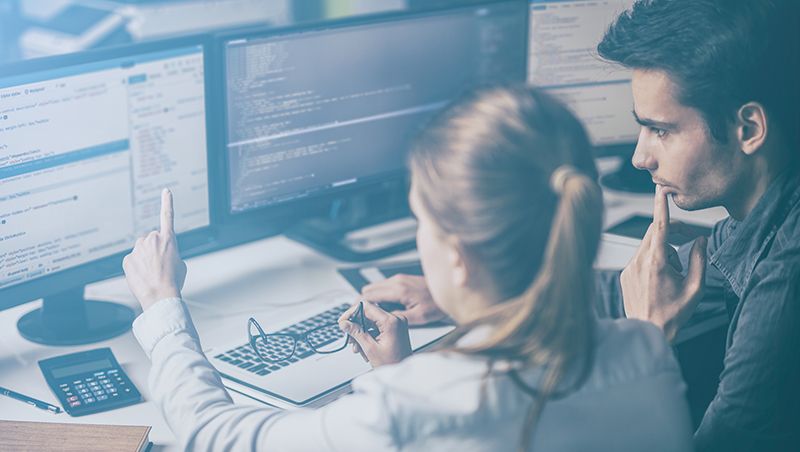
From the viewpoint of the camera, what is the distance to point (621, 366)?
3.57 feet

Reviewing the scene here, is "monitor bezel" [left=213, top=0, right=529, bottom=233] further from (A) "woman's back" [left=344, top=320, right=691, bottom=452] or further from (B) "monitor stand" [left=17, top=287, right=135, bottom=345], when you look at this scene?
(A) "woman's back" [left=344, top=320, right=691, bottom=452]

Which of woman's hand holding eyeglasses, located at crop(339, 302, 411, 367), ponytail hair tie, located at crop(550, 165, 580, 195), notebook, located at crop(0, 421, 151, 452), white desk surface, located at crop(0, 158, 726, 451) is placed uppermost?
ponytail hair tie, located at crop(550, 165, 580, 195)

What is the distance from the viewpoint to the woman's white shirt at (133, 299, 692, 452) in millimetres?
1019

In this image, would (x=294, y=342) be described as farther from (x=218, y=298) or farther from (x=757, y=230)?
(x=757, y=230)

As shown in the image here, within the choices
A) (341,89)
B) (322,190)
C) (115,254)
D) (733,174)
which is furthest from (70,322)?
(733,174)

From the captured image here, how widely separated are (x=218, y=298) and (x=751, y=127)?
3.08 ft

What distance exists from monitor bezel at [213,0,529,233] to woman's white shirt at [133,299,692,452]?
636mm

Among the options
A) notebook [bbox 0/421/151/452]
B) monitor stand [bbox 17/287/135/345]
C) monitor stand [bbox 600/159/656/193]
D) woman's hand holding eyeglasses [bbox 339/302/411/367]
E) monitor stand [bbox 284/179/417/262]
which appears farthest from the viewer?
monitor stand [bbox 600/159/656/193]

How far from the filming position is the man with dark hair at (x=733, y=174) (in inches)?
53.9

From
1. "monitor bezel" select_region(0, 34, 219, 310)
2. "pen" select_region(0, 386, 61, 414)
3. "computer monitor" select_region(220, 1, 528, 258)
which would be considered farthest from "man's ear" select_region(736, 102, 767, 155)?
"pen" select_region(0, 386, 61, 414)

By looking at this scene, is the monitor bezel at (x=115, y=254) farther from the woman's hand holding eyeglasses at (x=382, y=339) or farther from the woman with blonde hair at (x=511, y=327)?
the woman with blonde hair at (x=511, y=327)

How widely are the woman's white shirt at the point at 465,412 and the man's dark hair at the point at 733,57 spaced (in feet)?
1.71

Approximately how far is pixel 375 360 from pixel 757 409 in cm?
52

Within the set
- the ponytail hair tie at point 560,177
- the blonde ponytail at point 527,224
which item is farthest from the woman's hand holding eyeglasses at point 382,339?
the ponytail hair tie at point 560,177
